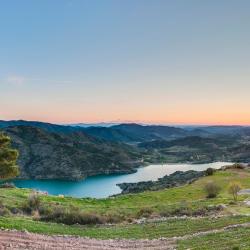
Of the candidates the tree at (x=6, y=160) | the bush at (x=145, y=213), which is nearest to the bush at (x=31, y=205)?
the bush at (x=145, y=213)

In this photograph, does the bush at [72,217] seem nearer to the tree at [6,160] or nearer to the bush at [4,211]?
the bush at [4,211]

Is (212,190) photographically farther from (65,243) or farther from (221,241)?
(65,243)

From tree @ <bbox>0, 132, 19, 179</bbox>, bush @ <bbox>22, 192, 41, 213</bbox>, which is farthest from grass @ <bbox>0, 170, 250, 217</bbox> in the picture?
tree @ <bbox>0, 132, 19, 179</bbox>

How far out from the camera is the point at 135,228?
3139cm

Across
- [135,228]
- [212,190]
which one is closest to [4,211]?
[135,228]

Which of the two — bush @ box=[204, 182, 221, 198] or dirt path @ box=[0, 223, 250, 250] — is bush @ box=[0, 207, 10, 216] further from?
bush @ box=[204, 182, 221, 198]

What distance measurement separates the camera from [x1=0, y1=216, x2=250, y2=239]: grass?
1099 inches

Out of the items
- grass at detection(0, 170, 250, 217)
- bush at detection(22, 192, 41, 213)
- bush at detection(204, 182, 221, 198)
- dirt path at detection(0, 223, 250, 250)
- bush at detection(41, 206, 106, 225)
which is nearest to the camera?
dirt path at detection(0, 223, 250, 250)

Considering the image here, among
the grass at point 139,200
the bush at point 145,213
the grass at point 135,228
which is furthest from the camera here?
the grass at point 139,200

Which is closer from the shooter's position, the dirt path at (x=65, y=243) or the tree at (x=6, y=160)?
the dirt path at (x=65, y=243)

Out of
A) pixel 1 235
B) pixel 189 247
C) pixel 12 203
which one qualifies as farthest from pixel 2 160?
pixel 189 247

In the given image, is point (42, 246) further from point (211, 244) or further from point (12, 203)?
point (12, 203)

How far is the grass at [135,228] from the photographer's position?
27.9 metres

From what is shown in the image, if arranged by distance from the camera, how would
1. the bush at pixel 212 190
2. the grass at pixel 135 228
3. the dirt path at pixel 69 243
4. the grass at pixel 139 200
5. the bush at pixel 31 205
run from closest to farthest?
the dirt path at pixel 69 243 < the grass at pixel 135 228 < the bush at pixel 31 205 < the grass at pixel 139 200 < the bush at pixel 212 190
